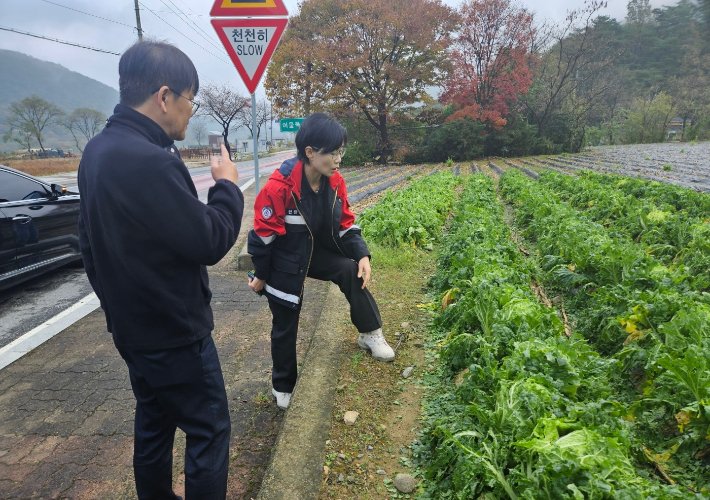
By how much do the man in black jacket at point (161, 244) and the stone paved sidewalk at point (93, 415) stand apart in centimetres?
88

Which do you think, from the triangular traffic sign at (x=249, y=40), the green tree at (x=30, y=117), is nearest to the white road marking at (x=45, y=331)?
the triangular traffic sign at (x=249, y=40)

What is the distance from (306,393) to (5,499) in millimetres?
1760

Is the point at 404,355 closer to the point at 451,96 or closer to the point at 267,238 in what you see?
the point at 267,238

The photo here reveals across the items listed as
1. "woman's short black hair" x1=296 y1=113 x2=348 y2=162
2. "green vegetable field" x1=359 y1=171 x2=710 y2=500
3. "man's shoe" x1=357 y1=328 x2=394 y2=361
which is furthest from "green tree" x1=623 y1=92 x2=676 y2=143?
"woman's short black hair" x1=296 y1=113 x2=348 y2=162

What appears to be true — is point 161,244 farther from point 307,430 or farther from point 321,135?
point 307,430

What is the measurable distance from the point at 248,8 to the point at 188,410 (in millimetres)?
4981

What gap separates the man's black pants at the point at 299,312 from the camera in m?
3.02

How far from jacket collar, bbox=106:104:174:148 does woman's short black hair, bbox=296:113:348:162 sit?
124 centimetres

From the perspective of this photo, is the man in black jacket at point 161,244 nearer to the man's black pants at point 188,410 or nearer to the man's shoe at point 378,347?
the man's black pants at point 188,410

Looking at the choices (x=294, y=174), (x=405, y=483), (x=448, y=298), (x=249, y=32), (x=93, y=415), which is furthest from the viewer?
(x=249, y=32)

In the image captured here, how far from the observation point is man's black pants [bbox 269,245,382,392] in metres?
3.02

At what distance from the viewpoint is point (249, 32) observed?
17.6 feet

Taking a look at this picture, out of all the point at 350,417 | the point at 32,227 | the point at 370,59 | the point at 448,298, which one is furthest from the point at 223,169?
the point at 370,59

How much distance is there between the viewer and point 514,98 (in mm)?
30391
